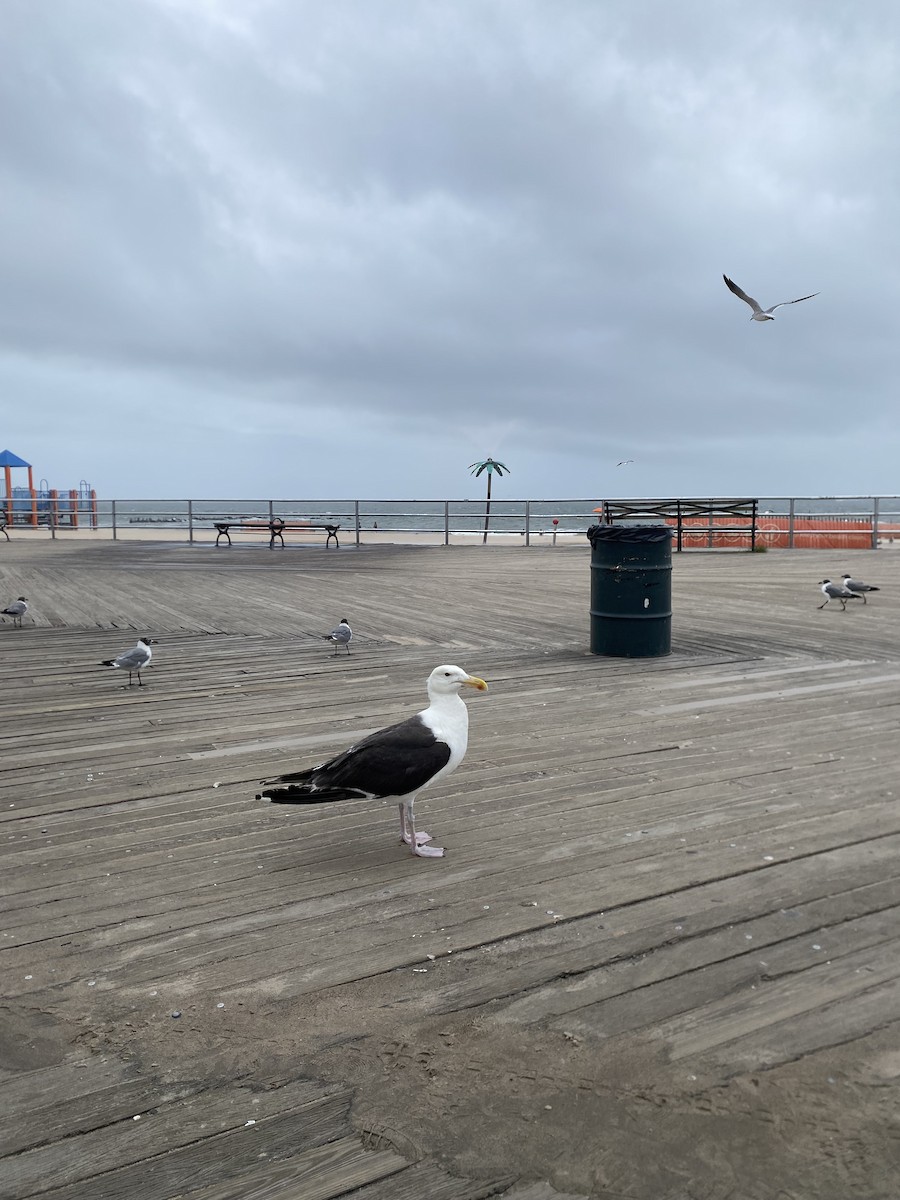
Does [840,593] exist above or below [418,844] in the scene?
above

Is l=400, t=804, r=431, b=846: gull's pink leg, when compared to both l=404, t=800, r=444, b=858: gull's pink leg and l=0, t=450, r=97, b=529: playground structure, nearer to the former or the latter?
l=404, t=800, r=444, b=858: gull's pink leg

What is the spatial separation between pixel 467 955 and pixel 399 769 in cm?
90

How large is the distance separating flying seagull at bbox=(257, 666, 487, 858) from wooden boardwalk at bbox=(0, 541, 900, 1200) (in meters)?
0.24

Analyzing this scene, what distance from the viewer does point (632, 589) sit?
28.3ft

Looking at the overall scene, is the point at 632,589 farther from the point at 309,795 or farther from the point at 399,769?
the point at 309,795

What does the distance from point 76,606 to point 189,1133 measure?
11.3 meters

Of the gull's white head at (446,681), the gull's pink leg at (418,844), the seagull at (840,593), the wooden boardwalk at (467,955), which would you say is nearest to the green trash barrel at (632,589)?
the wooden boardwalk at (467,955)

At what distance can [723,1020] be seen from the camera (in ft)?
8.85

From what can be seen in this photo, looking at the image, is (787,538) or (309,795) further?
(787,538)

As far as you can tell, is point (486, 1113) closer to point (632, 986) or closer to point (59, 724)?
point (632, 986)

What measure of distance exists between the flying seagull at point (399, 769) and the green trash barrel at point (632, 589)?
15.7 ft

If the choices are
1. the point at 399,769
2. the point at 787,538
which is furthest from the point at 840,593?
the point at 787,538

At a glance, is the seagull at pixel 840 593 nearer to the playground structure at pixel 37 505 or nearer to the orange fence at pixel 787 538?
the orange fence at pixel 787 538

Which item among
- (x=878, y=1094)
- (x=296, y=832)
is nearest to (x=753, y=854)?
(x=878, y=1094)
